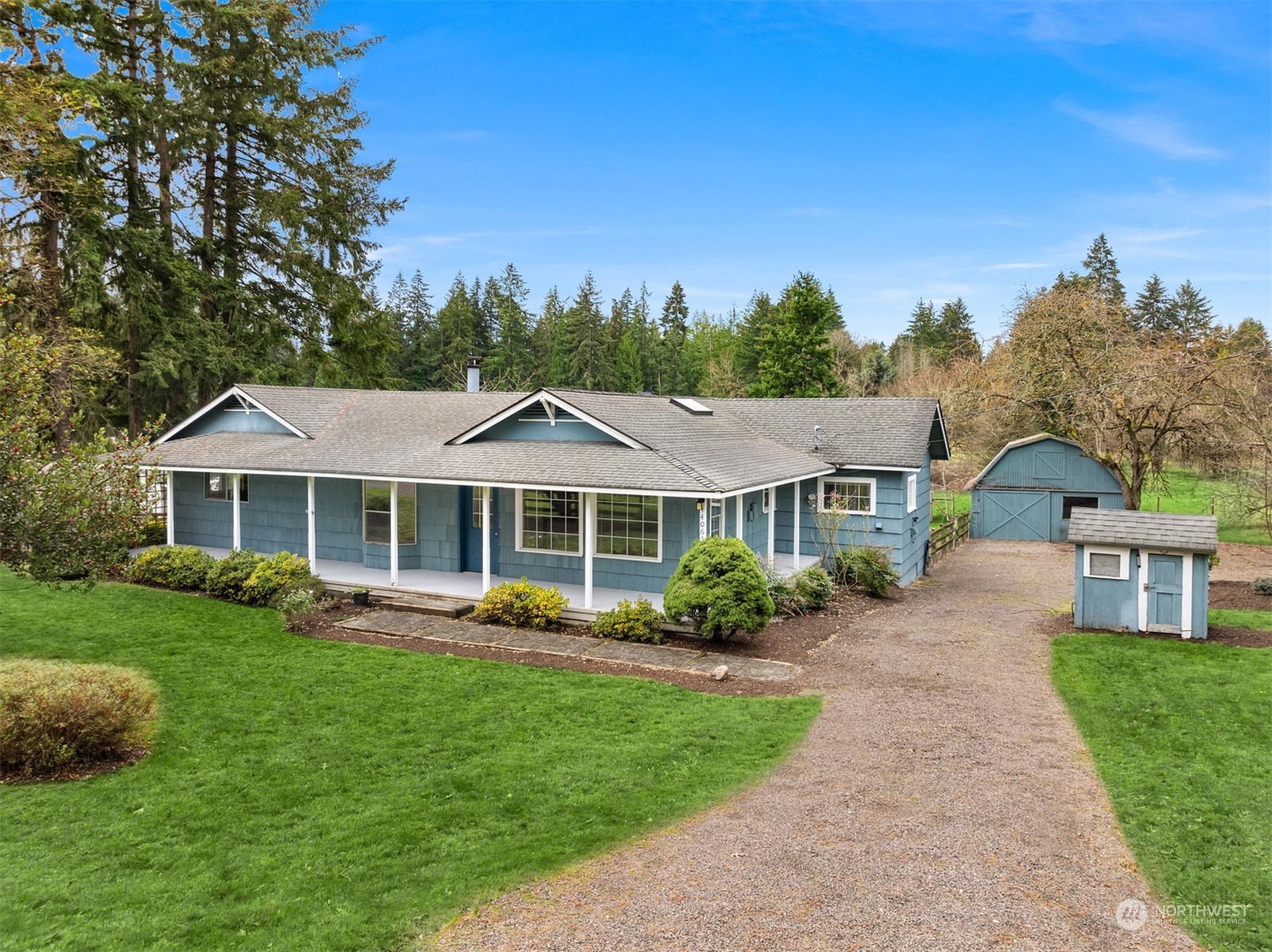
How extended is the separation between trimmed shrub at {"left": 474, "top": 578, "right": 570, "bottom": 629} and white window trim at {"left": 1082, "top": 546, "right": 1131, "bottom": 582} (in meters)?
9.05

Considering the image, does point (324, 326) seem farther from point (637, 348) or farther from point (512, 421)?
point (637, 348)

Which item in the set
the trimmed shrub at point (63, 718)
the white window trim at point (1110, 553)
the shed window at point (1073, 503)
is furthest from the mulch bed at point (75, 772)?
the shed window at point (1073, 503)

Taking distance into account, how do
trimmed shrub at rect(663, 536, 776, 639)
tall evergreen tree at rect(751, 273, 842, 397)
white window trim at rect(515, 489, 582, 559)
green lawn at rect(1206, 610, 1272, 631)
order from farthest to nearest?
1. tall evergreen tree at rect(751, 273, 842, 397)
2. white window trim at rect(515, 489, 582, 559)
3. green lawn at rect(1206, 610, 1272, 631)
4. trimmed shrub at rect(663, 536, 776, 639)

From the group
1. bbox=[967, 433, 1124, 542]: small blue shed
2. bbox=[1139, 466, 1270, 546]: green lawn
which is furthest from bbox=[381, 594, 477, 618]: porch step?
bbox=[1139, 466, 1270, 546]: green lawn

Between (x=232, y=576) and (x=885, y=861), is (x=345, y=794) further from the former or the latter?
(x=232, y=576)

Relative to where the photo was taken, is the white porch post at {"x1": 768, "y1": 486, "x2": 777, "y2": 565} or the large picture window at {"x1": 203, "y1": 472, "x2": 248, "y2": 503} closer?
the white porch post at {"x1": 768, "y1": 486, "x2": 777, "y2": 565}

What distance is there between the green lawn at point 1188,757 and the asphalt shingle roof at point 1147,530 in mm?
1593

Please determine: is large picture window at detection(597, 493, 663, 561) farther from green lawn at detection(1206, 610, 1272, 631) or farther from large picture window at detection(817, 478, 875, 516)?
green lawn at detection(1206, 610, 1272, 631)

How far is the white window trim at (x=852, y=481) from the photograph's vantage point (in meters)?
18.2

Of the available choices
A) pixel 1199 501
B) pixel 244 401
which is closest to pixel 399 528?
pixel 244 401

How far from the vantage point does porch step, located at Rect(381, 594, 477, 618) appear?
45.8 ft

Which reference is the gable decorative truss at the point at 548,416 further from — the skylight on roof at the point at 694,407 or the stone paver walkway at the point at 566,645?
the skylight on roof at the point at 694,407

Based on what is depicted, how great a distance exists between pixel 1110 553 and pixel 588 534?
8.96 metres

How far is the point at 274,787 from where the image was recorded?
7.14m
